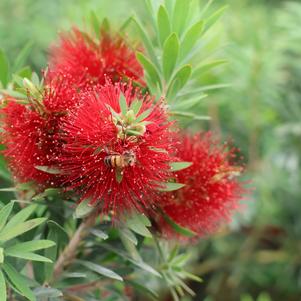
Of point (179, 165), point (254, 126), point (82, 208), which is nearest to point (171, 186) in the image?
point (179, 165)

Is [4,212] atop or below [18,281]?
atop

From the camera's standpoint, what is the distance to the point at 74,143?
0.85 meters

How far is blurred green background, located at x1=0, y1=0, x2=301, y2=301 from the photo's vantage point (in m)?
2.00

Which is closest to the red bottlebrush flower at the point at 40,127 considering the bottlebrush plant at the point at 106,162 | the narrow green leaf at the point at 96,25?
the bottlebrush plant at the point at 106,162

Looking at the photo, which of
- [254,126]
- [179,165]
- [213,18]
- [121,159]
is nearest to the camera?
[121,159]

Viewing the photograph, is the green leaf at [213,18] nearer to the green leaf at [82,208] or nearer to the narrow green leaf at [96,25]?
the narrow green leaf at [96,25]

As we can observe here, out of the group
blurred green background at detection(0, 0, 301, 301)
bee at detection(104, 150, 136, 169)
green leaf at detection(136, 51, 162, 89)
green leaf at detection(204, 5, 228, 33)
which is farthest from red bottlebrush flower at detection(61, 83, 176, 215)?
blurred green background at detection(0, 0, 301, 301)

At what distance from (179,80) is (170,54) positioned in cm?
5

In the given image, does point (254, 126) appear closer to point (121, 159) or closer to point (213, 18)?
point (213, 18)

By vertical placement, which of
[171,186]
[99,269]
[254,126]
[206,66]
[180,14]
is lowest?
[254,126]

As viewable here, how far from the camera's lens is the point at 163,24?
100cm

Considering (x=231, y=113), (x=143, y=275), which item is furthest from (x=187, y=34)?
(x=231, y=113)

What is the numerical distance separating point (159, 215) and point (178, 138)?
0.15m

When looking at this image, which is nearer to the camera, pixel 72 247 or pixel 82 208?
pixel 82 208
